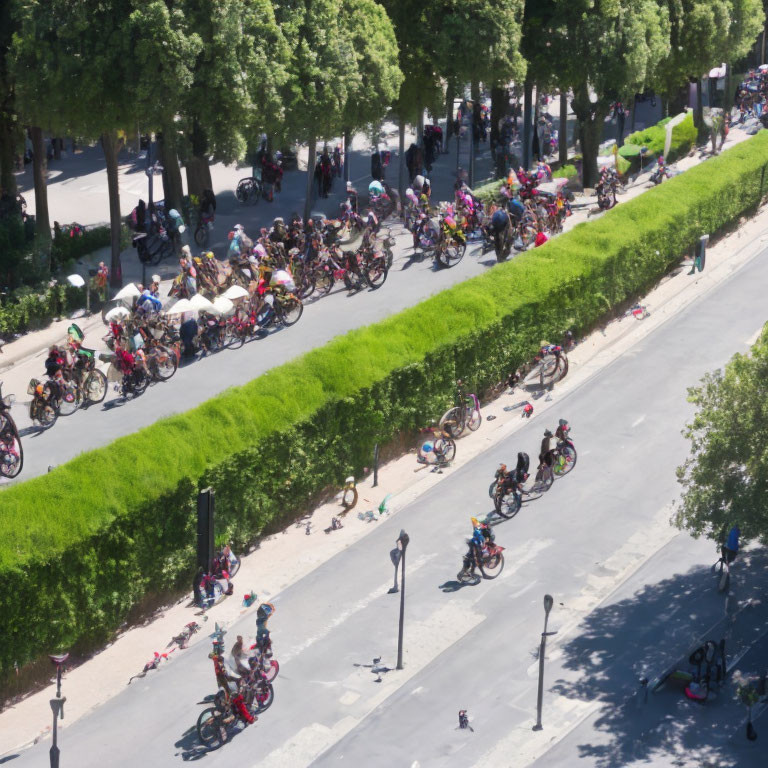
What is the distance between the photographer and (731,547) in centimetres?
2975

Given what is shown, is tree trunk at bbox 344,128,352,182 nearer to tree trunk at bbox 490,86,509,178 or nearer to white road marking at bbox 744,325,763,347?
tree trunk at bbox 490,86,509,178

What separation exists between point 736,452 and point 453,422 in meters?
11.4

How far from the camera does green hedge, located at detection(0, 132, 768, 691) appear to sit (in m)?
27.6

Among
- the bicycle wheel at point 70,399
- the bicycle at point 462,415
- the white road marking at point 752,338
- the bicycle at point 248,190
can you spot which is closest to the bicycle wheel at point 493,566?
the bicycle at point 462,415

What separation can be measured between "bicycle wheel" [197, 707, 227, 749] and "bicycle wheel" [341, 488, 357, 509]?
8.87 meters

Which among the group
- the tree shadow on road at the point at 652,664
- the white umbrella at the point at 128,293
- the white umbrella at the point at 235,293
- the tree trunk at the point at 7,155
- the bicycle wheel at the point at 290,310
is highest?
the tree trunk at the point at 7,155

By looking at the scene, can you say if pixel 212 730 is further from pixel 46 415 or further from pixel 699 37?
pixel 699 37

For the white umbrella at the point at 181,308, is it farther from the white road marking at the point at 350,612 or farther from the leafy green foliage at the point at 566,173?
the leafy green foliage at the point at 566,173

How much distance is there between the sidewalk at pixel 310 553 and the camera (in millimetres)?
27656

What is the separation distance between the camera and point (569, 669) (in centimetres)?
2811

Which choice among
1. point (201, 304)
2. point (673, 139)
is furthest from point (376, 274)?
point (673, 139)

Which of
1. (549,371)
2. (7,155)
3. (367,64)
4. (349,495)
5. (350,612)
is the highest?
(367,64)

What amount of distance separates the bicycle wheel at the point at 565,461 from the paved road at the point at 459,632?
1.02 ft

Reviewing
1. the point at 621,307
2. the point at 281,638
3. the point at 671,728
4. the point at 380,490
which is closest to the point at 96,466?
the point at 281,638
